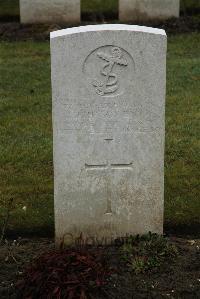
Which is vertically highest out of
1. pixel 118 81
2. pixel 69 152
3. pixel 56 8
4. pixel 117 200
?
pixel 56 8

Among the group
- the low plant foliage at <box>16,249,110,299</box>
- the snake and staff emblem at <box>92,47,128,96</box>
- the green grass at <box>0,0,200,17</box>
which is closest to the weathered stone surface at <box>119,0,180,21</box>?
the green grass at <box>0,0,200,17</box>

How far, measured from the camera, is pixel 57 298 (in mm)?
4297

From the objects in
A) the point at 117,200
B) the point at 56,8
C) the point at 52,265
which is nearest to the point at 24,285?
the point at 52,265

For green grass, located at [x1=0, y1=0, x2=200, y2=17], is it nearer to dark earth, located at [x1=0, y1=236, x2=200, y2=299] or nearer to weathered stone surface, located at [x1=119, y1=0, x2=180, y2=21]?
weathered stone surface, located at [x1=119, y1=0, x2=180, y2=21]

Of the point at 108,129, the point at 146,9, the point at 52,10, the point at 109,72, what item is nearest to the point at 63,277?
the point at 108,129

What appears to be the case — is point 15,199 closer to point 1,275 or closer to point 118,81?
point 1,275

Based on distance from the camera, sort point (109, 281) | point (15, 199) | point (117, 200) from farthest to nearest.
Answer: point (15, 199), point (117, 200), point (109, 281)

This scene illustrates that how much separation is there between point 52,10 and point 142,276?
8594 millimetres

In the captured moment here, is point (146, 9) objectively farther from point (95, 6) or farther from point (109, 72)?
point (109, 72)

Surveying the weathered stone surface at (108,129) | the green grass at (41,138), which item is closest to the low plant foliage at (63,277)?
the weathered stone surface at (108,129)

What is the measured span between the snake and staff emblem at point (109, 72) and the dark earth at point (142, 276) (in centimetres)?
112

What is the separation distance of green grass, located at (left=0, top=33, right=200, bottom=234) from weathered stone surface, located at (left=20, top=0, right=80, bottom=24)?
1.35 m

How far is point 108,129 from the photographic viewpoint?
487 cm

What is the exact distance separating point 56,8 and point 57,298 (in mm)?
8957
